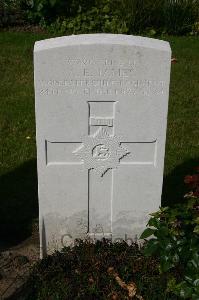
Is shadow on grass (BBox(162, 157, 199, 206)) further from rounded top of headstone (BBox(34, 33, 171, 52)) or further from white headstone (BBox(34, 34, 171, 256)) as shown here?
rounded top of headstone (BBox(34, 33, 171, 52))

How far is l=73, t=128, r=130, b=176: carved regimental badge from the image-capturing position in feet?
12.2

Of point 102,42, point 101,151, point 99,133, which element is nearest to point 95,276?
point 101,151

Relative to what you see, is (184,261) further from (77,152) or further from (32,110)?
(32,110)

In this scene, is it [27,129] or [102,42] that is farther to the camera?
[27,129]

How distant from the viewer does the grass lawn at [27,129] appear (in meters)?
4.98

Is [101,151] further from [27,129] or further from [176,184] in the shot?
[27,129]

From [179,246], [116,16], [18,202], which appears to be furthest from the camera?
[116,16]

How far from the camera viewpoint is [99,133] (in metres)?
3.72

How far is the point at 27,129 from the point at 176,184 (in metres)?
2.04

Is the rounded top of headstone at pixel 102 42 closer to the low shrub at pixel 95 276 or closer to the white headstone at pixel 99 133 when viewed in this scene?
the white headstone at pixel 99 133

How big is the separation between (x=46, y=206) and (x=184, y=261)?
42.3 inches

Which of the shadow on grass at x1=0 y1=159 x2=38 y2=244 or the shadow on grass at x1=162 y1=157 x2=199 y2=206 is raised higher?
the shadow on grass at x1=162 y1=157 x2=199 y2=206

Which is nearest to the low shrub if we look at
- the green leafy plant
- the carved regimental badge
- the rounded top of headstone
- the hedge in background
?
the green leafy plant

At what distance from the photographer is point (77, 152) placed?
12.3 feet
